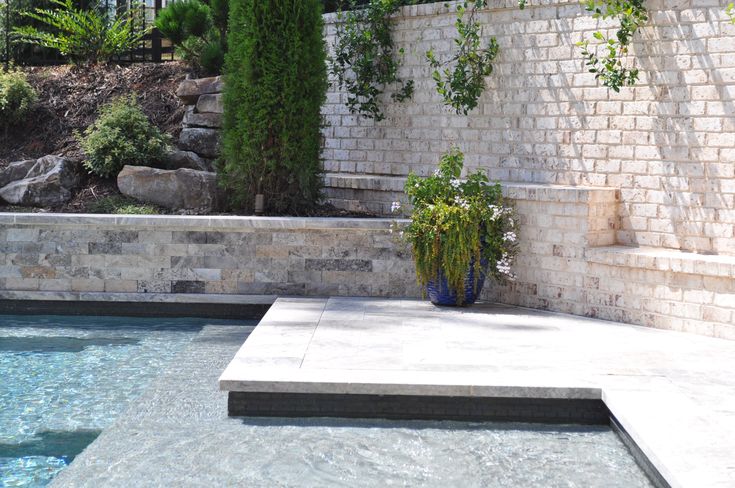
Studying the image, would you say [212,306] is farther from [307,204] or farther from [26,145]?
[26,145]

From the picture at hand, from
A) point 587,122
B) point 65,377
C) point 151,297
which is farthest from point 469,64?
point 65,377

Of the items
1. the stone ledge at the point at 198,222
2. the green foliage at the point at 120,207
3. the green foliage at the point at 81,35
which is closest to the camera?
the stone ledge at the point at 198,222

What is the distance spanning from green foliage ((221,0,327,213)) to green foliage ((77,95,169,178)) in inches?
46.1

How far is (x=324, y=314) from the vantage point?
6.34 metres

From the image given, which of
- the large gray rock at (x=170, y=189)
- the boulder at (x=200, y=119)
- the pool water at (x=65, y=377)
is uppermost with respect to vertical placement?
the boulder at (x=200, y=119)

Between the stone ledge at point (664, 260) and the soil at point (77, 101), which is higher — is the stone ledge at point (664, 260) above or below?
below

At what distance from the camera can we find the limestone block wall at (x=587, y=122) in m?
6.14

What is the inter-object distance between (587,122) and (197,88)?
4516mm

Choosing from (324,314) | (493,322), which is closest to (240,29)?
(324,314)

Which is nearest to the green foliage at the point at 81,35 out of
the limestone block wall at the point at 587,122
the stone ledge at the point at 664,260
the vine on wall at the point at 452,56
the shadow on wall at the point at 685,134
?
the vine on wall at the point at 452,56

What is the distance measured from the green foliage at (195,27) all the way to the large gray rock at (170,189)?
6.77 feet

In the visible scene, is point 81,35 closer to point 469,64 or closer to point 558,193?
point 469,64

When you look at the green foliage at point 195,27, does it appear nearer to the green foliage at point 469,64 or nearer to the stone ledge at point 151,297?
the green foliage at point 469,64

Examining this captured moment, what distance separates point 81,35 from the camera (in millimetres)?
10578
